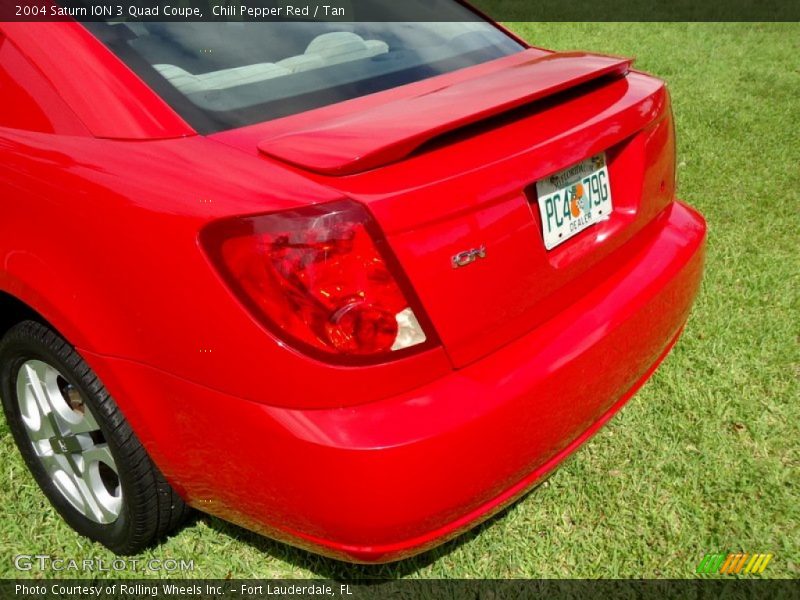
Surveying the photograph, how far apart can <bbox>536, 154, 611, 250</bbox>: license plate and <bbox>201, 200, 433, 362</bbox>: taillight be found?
17.1 inches

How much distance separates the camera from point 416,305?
1.49 metres

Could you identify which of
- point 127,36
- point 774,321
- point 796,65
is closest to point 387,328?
point 127,36

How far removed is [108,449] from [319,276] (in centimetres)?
94

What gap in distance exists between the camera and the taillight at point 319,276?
1.42m

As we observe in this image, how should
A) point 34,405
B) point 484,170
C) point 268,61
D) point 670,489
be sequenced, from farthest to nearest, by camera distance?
point 670,489
point 34,405
point 268,61
point 484,170

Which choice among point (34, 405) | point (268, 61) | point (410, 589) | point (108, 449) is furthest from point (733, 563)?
point (34, 405)

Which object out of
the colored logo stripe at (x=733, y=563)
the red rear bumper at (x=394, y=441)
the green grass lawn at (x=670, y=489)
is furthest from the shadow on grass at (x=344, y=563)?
the colored logo stripe at (x=733, y=563)

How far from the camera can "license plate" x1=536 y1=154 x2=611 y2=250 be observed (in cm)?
171

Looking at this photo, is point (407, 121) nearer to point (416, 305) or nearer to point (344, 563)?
point (416, 305)

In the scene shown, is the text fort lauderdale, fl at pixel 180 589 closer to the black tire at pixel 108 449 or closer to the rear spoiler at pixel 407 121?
the black tire at pixel 108 449

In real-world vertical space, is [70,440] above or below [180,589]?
above

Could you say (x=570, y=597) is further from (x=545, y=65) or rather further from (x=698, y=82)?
(x=698, y=82)

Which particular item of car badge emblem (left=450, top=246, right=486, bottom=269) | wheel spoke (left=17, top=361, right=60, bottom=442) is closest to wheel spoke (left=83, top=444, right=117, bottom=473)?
wheel spoke (left=17, top=361, right=60, bottom=442)
